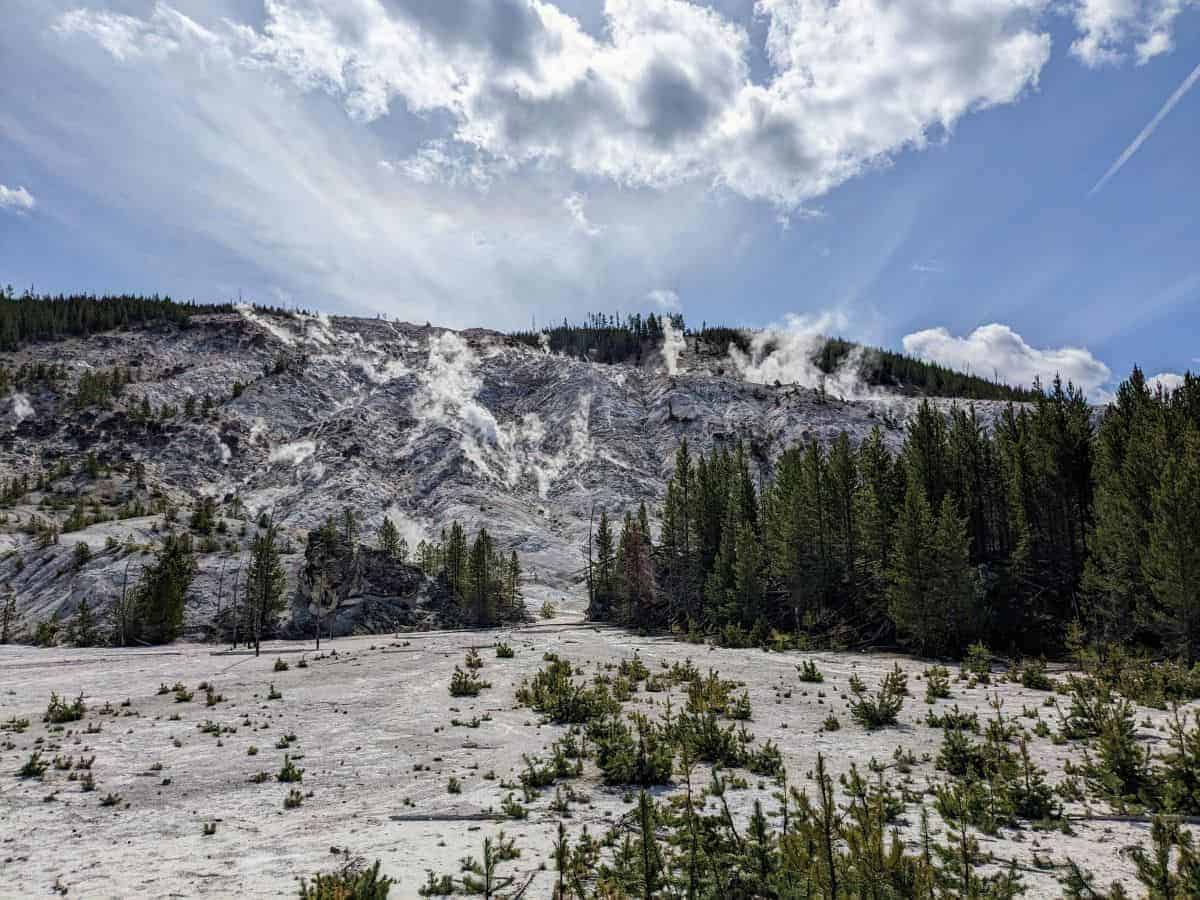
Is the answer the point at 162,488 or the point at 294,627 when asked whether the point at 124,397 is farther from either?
the point at 294,627

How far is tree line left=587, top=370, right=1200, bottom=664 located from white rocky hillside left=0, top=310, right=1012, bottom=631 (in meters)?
33.7

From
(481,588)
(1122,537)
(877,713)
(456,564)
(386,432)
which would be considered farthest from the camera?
(386,432)

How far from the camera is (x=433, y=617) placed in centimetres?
7719

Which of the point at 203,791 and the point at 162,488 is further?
the point at 162,488

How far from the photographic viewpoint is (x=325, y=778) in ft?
52.4

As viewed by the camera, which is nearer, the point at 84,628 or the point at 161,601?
the point at 84,628

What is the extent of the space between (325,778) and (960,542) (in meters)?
38.1

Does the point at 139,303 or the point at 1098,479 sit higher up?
the point at 139,303

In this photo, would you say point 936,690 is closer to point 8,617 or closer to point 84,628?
point 84,628

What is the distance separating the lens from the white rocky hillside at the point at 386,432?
115000mm

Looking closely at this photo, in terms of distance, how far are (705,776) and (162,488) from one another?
13819cm

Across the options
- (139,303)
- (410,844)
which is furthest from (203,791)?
(139,303)

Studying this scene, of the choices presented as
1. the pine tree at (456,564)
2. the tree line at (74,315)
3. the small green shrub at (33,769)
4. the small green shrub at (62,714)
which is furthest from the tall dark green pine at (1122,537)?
the tree line at (74,315)

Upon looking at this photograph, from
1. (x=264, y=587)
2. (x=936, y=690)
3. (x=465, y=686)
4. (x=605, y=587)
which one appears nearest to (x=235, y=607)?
(x=264, y=587)
